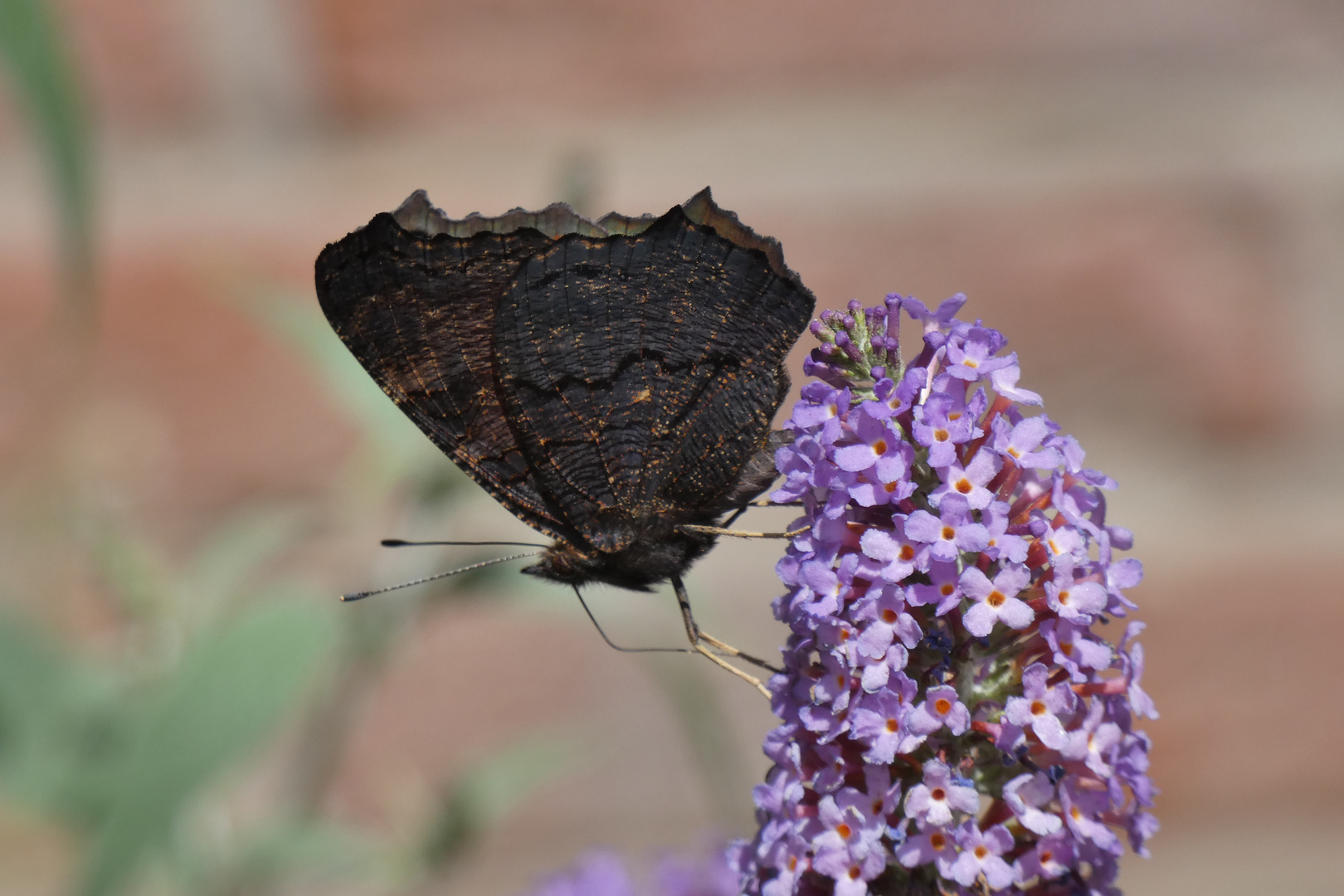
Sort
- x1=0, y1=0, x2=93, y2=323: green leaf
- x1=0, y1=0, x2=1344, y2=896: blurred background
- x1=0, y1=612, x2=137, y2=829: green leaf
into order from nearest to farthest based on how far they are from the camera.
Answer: x1=0, y1=0, x2=93, y2=323: green leaf, x1=0, y1=612, x2=137, y2=829: green leaf, x1=0, y1=0, x2=1344, y2=896: blurred background

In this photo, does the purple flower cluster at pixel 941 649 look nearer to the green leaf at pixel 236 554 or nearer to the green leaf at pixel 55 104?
the green leaf at pixel 55 104

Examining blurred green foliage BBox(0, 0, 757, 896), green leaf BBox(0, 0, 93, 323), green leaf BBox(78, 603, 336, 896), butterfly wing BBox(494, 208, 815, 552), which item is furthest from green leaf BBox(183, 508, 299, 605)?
green leaf BBox(0, 0, 93, 323)

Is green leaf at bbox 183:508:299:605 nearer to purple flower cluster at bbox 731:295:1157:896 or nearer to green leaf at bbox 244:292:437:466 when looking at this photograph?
green leaf at bbox 244:292:437:466

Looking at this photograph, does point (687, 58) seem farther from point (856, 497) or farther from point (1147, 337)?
point (856, 497)

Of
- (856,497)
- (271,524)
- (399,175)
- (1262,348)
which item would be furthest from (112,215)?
(1262,348)

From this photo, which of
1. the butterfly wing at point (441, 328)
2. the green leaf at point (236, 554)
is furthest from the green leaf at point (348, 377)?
the butterfly wing at point (441, 328)
